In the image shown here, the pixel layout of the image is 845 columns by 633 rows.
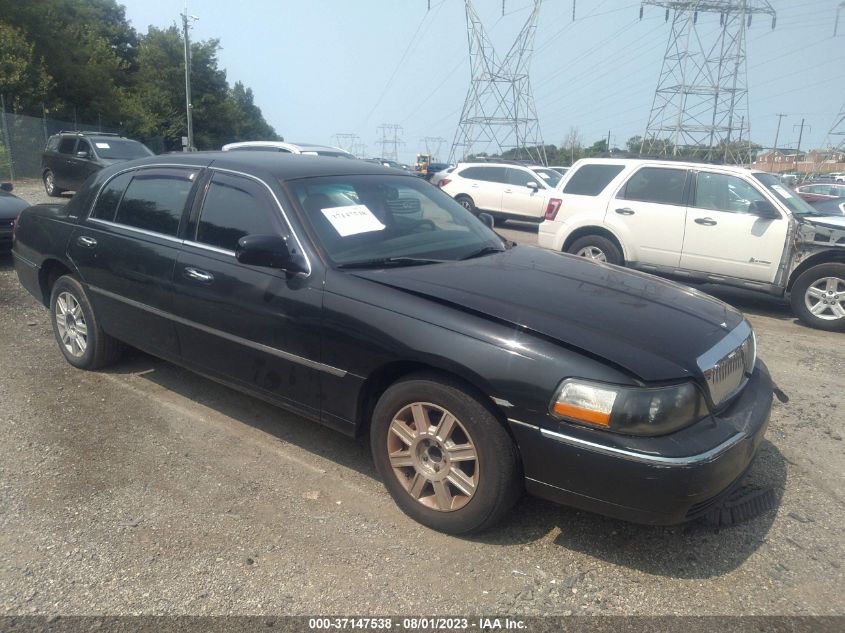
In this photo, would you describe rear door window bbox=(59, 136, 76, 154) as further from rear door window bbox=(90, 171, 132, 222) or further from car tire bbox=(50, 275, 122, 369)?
rear door window bbox=(90, 171, 132, 222)

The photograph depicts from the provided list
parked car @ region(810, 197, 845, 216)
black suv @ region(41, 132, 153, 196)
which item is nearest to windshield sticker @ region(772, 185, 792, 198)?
parked car @ region(810, 197, 845, 216)

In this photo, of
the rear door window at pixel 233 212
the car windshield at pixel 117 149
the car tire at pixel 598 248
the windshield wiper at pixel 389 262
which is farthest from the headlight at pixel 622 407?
the car windshield at pixel 117 149

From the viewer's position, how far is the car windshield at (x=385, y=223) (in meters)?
3.54

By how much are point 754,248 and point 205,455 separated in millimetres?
6512

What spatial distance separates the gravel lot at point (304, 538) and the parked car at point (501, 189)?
40.9 feet

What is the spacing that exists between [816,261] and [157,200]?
684 cm

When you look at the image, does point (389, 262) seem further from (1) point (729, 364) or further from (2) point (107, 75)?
(2) point (107, 75)

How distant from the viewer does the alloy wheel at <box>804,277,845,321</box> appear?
7.07 meters

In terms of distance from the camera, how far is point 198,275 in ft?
12.4

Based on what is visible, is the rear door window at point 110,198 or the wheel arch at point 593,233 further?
the wheel arch at point 593,233

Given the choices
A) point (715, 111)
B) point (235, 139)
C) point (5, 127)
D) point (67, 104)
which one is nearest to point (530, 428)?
point (5, 127)

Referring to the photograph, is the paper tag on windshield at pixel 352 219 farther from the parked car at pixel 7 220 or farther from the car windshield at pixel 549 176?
the car windshield at pixel 549 176

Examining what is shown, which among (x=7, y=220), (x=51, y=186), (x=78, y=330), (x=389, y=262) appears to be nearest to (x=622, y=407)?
(x=389, y=262)

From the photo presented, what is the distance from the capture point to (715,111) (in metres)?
39.1
